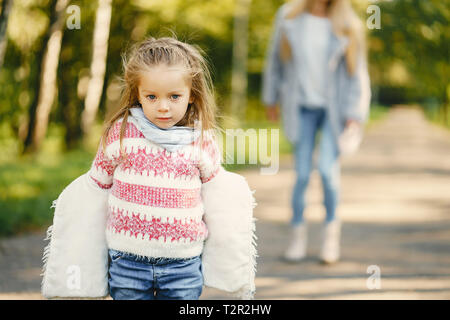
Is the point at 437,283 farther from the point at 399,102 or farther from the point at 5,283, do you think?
the point at 399,102

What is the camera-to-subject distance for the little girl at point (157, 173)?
7.33 feet

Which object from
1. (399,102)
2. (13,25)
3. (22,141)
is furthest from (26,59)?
(399,102)

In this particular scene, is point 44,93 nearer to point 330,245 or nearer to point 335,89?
point 335,89

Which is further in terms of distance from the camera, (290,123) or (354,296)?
(290,123)

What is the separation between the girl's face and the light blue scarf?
0.03 metres

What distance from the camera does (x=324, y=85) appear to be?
4.35 metres

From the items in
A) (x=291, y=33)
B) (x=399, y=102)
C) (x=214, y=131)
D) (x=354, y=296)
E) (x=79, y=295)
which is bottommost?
(x=354, y=296)

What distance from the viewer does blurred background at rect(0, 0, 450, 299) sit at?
413cm

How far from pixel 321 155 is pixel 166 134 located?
2.35 m

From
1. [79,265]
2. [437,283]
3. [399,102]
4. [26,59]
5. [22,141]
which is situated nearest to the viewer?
[79,265]

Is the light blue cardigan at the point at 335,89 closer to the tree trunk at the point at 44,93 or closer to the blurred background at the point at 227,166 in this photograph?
the blurred background at the point at 227,166

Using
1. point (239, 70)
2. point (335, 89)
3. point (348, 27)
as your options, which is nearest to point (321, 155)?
point (335, 89)
